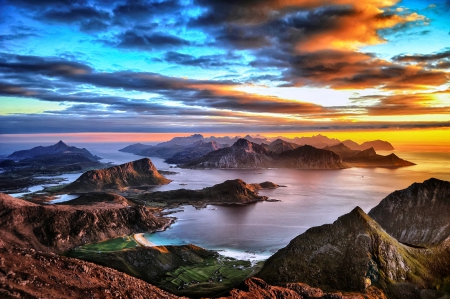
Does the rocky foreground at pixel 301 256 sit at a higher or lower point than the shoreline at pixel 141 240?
higher

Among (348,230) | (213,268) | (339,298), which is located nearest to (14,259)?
(339,298)

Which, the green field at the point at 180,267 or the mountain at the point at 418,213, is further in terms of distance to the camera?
the mountain at the point at 418,213

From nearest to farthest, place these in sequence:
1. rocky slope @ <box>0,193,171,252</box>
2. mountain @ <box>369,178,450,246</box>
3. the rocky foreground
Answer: the rocky foreground < mountain @ <box>369,178,450,246</box> < rocky slope @ <box>0,193,171,252</box>

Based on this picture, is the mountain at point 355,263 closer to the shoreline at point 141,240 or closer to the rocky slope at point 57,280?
the rocky slope at point 57,280

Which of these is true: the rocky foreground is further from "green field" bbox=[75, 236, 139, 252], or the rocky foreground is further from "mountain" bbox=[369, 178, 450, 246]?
"green field" bbox=[75, 236, 139, 252]

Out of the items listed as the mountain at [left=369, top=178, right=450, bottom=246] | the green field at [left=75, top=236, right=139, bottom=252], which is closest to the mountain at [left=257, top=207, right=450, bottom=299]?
the mountain at [left=369, top=178, right=450, bottom=246]

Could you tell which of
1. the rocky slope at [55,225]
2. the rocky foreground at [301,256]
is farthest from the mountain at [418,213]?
the rocky slope at [55,225]

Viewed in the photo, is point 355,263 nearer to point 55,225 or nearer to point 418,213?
point 418,213
